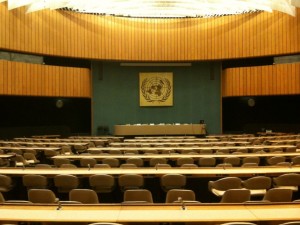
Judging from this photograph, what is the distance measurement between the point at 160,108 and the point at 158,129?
2362mm

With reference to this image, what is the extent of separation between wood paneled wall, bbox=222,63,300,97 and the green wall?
1255 millimetres

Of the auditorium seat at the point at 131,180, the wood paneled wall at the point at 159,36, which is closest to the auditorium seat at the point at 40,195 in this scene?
the auditorium seat at the point at 131,180

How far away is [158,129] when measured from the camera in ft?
71.6

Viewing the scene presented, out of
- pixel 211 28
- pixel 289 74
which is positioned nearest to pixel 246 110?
pixel 289 74

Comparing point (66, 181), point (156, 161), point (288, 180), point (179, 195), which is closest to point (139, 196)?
point (179, 195)

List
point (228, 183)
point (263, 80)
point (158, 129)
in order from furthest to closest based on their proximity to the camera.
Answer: point (158, 129), point (263, 80), point (228, 183)

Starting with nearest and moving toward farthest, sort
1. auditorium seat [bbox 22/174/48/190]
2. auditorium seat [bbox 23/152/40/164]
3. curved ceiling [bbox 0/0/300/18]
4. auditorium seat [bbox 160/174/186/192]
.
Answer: auditorium seat [bbox 160/174/186/192], auditorium seat [bbox 22/174/48/190], auditorium seat [bbox 23/152/40/164], curved ceiling [bbox 0/0/300/18]

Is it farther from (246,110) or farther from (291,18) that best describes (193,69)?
(291,18)

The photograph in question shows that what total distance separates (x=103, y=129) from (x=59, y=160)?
46.1 ft

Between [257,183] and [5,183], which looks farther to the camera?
[5,183]

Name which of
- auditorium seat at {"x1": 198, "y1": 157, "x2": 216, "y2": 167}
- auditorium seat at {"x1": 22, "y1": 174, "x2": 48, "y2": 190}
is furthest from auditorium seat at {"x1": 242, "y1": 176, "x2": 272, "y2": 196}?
auditorium seat at {"x1": 22, "y1": 174, "x2": 48, "y2": 190}

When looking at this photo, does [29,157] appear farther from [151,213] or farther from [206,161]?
[151,213]

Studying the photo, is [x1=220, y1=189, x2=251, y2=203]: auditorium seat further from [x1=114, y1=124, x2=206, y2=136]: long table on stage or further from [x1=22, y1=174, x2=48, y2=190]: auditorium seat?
[x1=114, y1=124, x2=206, y2=136]: long table on stage

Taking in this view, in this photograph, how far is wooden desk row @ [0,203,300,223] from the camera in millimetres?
3816
